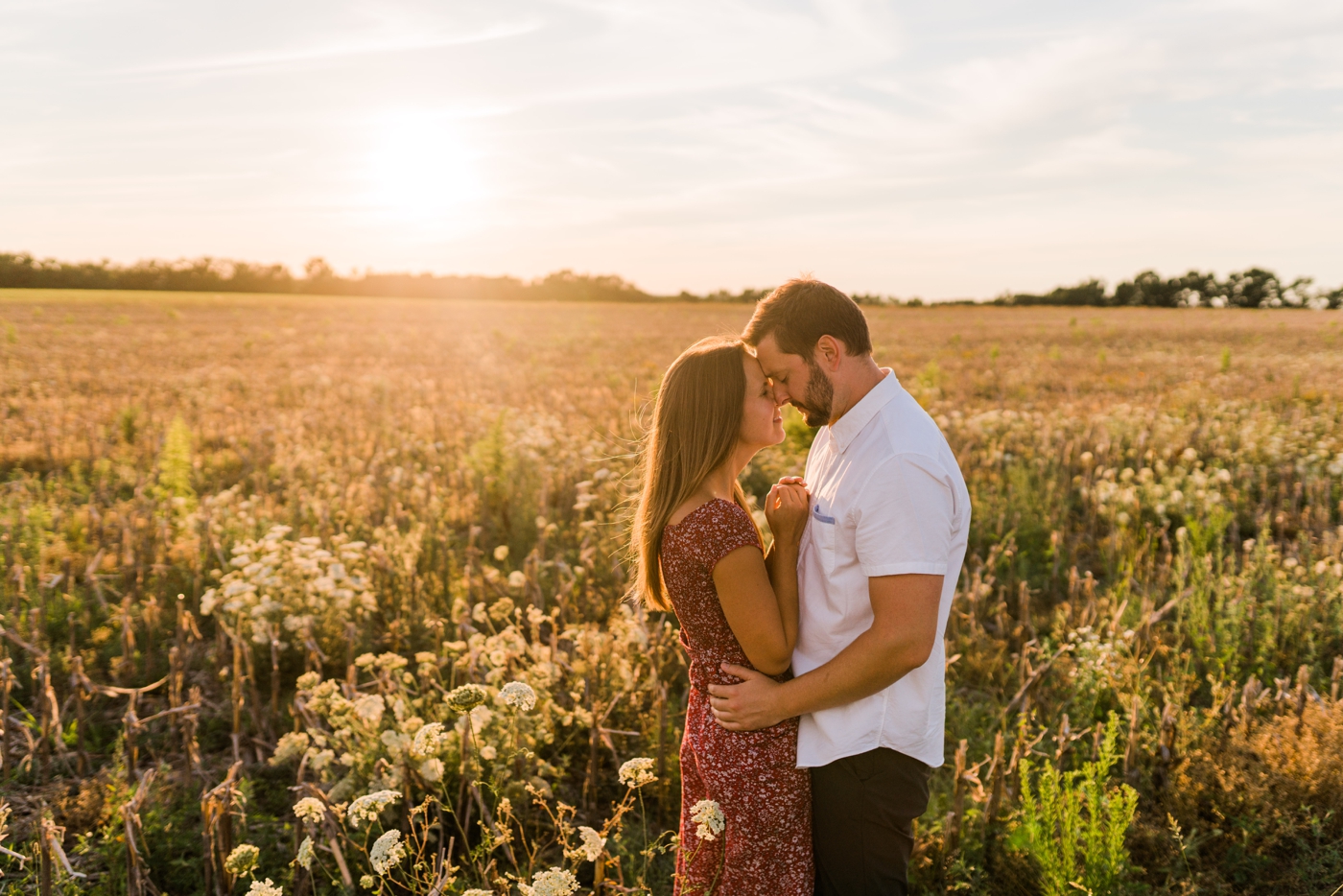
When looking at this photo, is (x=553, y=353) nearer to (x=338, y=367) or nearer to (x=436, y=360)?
(x=436, y=360)

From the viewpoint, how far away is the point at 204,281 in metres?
64.3

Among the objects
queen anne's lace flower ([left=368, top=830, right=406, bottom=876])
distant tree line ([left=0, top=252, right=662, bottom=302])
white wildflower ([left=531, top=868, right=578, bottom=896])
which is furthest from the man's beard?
distant tree line ([left=0, top=252, right=662, bottom=302])

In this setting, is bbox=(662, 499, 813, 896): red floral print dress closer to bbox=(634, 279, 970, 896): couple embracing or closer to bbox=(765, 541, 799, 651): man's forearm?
bbox=(634, 279, 970, 896): couple embracing

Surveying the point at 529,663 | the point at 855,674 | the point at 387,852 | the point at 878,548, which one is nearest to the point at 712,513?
the point at 878,548

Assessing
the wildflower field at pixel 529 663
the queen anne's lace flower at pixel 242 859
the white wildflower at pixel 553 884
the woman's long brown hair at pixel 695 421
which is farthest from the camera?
the wildflower field at pixel 529 663

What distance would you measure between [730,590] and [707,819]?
62 cm

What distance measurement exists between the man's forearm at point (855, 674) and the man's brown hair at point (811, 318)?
2.86 ft

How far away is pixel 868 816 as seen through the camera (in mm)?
2371

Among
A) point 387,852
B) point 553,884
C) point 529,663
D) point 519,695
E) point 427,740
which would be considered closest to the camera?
point 553,884

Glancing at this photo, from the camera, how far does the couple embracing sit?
2.32 metres

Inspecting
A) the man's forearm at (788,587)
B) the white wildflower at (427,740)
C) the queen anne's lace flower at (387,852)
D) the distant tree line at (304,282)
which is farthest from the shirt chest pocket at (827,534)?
the distant tree line at (304,282)

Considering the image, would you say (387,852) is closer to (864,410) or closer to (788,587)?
(788,587)

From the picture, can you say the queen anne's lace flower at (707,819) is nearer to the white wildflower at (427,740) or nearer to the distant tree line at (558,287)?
the white wildflower at (427,740)

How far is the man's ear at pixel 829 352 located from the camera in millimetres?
2430
